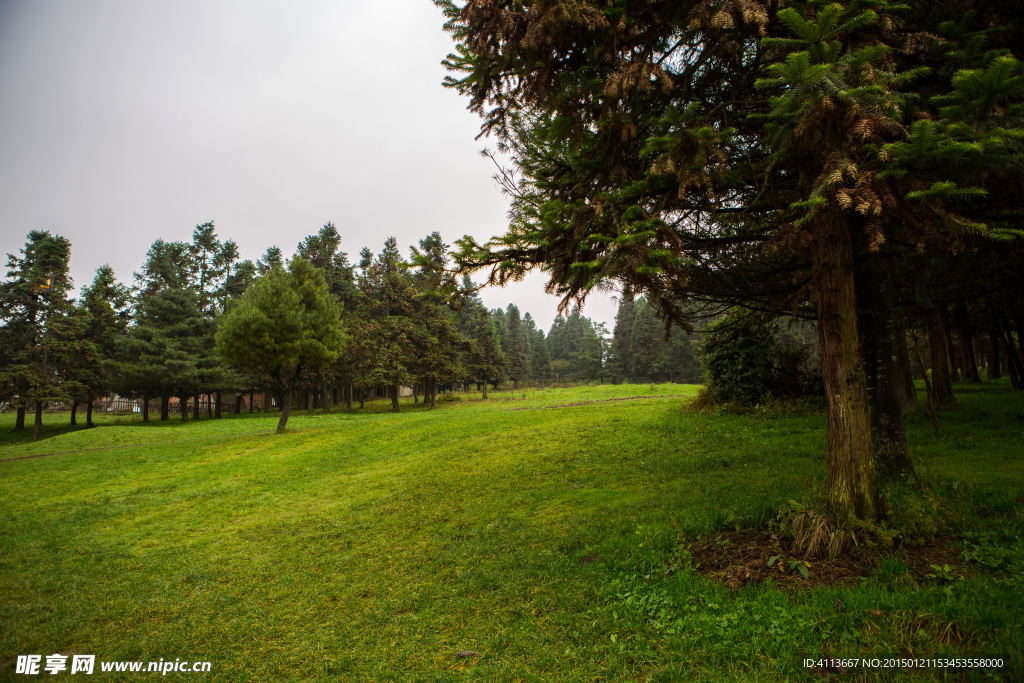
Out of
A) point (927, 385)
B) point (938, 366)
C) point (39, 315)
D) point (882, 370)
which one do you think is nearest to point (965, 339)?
point (938, 366)

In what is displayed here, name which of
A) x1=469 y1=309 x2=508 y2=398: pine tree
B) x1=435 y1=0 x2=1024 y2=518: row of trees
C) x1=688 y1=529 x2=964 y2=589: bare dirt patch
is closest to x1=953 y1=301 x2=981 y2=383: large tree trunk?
x1=435 y1=0 x2=1024 y2=518: row of trees

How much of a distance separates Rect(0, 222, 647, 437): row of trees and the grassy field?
1008 centimetres

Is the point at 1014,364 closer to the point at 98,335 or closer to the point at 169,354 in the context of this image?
the point at 169,354

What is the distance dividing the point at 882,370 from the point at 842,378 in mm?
2191

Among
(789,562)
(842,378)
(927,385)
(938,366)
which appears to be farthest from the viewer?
(938,366)

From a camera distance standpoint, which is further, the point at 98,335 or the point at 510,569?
the point at 98,335

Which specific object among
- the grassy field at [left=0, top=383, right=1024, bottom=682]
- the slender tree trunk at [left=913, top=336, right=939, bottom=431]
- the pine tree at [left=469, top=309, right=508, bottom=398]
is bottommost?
the grassy field at [left=0, top=383, right=1024, bottom=682]

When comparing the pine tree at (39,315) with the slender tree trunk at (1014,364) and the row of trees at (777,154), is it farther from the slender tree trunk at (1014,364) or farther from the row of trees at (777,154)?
the slender tree trunk at (1014,364)

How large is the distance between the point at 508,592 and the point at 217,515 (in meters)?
7.47

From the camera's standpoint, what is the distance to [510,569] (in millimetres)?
5129

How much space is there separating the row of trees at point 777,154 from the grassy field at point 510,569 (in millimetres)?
1307

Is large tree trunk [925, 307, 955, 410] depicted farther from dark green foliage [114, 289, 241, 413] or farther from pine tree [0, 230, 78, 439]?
pine tree [0, 230, 78, 439]

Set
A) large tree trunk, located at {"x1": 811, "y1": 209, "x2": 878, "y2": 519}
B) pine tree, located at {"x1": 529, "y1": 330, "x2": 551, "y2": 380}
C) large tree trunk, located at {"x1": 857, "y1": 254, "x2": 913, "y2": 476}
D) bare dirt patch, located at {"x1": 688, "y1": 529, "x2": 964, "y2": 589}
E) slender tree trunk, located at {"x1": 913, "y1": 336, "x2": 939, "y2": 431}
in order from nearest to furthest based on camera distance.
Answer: bare dirt patch, located at {"x1": 688, "y1": 529, "x2": 964, "y2": 589}, large tree trunk, located at {"x1": 811, "y1": 209, "x2": 878, "y2": 519}, large tree trunk, located at {"x1": 857, "y1": 254, "x2": 913, "y2": 476}, slender tree trunk, located at {"x1": 913, "y1": 336, "x2": 939, "y2": 431}, pine tree, located at {"x1": 529, "y1": 330, "x2": 551, "y2": 380}

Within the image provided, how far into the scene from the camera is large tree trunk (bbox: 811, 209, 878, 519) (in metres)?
4.16
